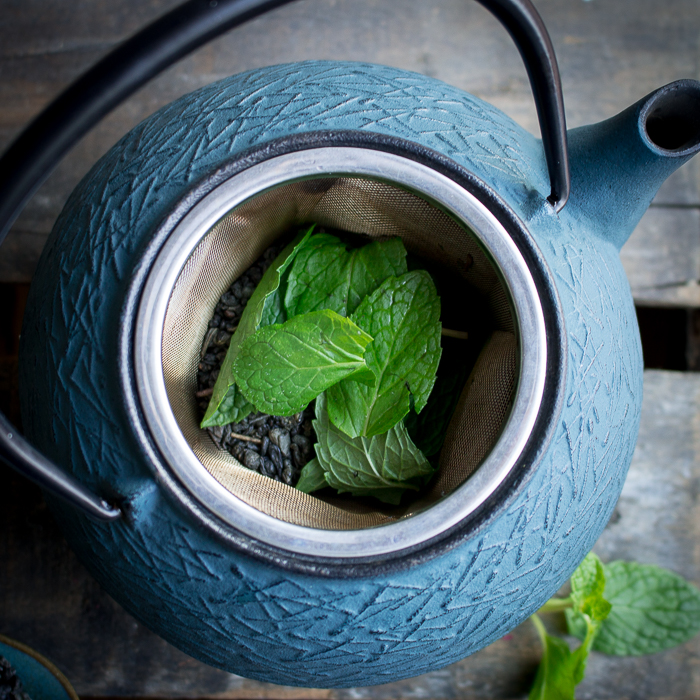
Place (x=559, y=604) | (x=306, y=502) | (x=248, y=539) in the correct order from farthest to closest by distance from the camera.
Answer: (x=559, y=604) < (x=306, y=502) < (x=248, y=539)

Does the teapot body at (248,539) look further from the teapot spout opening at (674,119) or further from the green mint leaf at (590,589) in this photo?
the green mint leaf at (590,589)

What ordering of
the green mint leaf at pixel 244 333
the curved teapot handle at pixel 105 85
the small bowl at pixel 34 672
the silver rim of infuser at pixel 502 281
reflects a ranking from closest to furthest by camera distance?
Result: the curved teapot handle at pixel 105 85 < the silver rim of infuser at pixel 502 281 < the green mint leaf at pixel 244 333 < the small bowl at pixel 34 672

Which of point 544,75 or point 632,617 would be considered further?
point 632,617

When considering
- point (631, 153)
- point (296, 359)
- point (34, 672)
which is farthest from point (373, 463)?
point (34, 672)

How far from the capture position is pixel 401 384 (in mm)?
518

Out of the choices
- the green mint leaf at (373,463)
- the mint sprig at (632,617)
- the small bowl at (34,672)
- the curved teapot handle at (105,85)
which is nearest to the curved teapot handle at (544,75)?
the curved teapot handle at (105,85)

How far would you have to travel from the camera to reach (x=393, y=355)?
528mm

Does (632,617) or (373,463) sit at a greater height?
(373,463)

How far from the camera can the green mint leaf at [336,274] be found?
545mm

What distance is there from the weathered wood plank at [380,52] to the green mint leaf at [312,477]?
0.48 metres

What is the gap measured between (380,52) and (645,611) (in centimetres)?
82

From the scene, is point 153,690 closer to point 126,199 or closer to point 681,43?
point 126,199

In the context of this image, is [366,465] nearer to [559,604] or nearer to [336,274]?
[336,274]

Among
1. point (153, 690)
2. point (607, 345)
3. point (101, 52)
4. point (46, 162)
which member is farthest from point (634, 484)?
point (101, 52)
